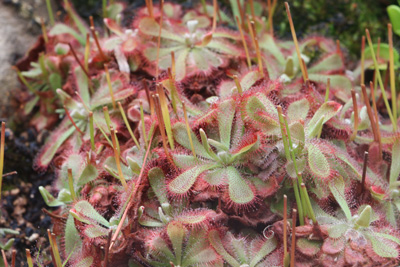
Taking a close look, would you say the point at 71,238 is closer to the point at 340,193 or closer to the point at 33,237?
the point at 33,237

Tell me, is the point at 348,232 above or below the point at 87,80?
below

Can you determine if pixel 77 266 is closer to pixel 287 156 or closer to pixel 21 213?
pixel 21 213

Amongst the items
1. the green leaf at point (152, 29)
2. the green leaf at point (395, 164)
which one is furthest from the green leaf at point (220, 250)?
the green leaf at point (152, 29)

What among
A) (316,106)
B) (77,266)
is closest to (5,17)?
(77,266)

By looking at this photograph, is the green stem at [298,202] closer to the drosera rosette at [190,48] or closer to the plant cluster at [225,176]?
the plant cluster at [225,176]

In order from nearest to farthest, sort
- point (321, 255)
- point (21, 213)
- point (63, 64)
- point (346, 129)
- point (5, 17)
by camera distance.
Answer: point (321, 255), point (346, 129), point (21, 213), point (63, 64), point (5, 17)

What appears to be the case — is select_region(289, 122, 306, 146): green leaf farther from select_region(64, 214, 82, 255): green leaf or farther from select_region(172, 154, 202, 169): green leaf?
select_region(64, 214, 82, 255): green leaf
